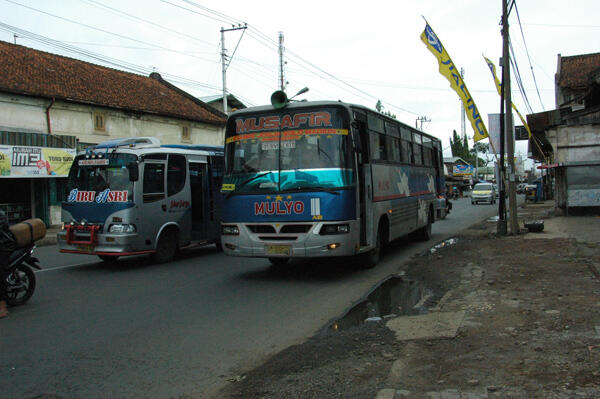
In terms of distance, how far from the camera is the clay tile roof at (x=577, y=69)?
1310 inches

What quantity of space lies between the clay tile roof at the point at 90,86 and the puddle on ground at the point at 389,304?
19282 mm

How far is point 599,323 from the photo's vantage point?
210 inches

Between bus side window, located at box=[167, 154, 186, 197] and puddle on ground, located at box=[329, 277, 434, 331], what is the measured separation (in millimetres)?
5525

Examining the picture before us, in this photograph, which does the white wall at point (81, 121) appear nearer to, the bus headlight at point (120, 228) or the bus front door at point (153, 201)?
the bus front door at point (153, 201)

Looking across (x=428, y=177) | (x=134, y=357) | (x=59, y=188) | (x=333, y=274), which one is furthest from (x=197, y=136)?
(x=134, y=357)

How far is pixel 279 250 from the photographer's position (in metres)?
8.62

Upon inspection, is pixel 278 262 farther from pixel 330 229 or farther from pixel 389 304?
pixel 389 304

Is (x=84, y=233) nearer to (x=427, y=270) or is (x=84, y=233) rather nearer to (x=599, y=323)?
(x=427, y=270)

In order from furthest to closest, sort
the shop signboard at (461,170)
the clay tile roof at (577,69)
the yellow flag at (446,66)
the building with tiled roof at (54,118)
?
the shop signboard at (461,170) < the clay tile roof at (577,69) < the building with tiled roof at (54,118) < the yellow flag at (446,66)

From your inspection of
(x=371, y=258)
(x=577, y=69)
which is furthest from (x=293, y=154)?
(x=577, y=69)

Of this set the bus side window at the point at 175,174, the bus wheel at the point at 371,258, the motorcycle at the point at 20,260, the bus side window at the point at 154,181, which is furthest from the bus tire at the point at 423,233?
the motorcycle at the point at 20,260

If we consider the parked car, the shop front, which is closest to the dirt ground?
the shop front

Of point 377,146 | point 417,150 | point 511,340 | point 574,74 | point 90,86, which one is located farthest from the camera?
point 574,74

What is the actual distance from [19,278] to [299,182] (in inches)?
177
